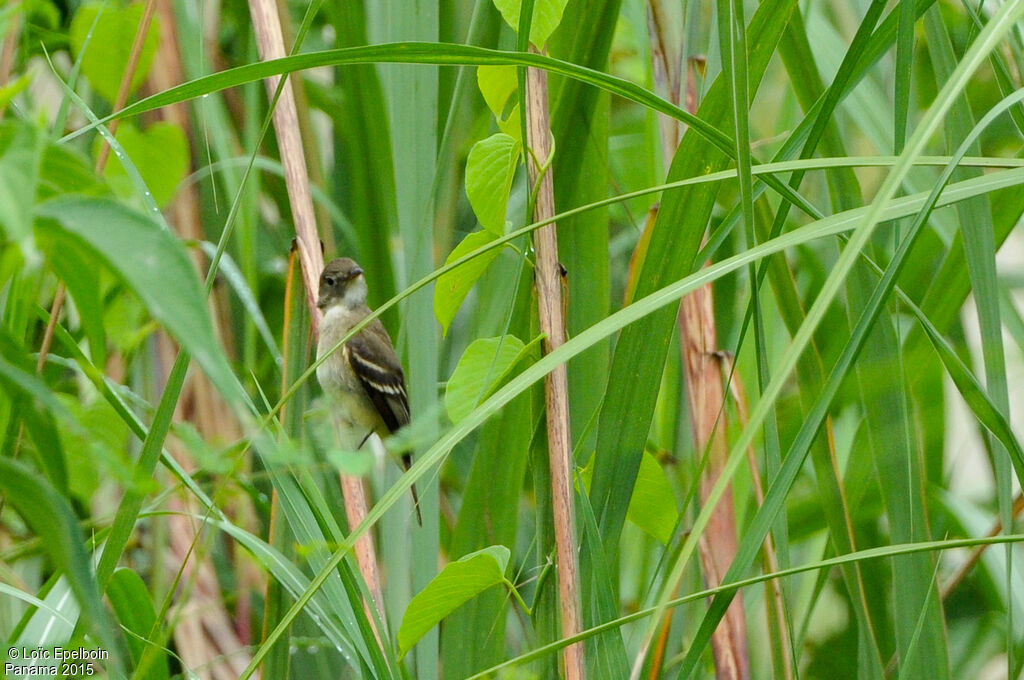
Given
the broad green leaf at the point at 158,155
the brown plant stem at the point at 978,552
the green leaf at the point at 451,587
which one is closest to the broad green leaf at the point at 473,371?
the green leaf at the point at 451,587

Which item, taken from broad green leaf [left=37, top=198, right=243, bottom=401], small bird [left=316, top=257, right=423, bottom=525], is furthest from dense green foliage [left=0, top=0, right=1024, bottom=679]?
small bird [left=316, top=257, right=423, bottom=525]

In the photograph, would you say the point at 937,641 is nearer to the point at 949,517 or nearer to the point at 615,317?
the point at 615,317

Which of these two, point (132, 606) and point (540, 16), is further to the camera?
point (132, 606)

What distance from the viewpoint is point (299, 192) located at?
1326 millimetres

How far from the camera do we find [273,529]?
3.85 ft

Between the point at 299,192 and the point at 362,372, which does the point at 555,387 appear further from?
the point at 362,372

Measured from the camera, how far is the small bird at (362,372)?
97.8 inches

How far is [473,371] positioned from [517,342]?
0.15ft

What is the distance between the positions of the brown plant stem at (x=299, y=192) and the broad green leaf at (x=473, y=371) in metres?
0.37

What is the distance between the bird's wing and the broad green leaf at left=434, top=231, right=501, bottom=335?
156 centimetres

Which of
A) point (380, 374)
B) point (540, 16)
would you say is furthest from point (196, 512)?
point (540, 16)

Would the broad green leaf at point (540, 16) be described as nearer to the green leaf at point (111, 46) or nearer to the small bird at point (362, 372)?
the green leaf at point (111, 46)

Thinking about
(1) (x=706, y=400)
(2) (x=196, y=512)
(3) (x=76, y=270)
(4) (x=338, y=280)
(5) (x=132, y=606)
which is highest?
(3) (x=76, y=270)

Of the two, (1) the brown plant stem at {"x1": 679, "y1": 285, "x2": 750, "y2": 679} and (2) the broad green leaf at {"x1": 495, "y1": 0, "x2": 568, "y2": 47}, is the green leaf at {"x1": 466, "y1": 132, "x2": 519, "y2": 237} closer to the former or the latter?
(2) the broad green leaf at {"x1": 495, "y1": 0, "x2": 568, "y2": 47}
